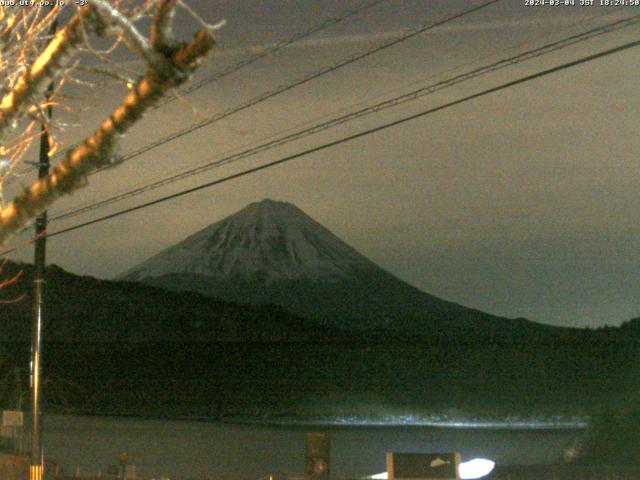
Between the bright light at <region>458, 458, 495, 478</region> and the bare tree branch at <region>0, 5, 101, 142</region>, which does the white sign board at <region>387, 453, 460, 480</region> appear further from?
the bare tree branch at <region>0, 5, 101, 142</region>

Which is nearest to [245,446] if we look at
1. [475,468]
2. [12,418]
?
[12,418]

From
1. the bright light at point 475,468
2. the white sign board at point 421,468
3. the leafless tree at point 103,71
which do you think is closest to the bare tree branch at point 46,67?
the leafless tree at point 103,71

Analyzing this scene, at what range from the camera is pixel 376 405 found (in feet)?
287

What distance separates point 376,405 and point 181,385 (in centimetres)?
1664

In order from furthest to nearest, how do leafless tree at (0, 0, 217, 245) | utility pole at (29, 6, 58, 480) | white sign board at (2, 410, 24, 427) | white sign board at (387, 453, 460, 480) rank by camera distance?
white sign board at (2, 410, 24, 427)
utility pole at (29, 6, 58, 480)
white sign board at (387, 453, 460, 480)
leafless tree at (0, 0, 217, 245)

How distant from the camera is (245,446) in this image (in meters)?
46.5

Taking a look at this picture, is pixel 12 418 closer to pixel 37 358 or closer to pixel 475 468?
pixel 37 358

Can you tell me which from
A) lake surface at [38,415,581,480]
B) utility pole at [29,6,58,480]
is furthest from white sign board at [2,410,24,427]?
lake surface at [38,415,581,480]

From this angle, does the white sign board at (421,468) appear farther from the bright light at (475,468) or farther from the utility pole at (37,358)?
the utility pole at (37,358)

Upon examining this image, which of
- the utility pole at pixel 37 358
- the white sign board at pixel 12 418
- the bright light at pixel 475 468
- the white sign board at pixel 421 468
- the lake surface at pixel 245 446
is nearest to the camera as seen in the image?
the white sign board at pixel 421 468

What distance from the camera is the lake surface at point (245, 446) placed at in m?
35.1

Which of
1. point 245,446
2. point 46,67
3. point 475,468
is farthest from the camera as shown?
point 245,446

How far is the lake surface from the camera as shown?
3512cm

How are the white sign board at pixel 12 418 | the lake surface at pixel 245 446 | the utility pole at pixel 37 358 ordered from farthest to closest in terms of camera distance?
the lake surface at pixel 245 446 → the white sign board at pixel 12 418 → the utility pole at pixel 37 358
